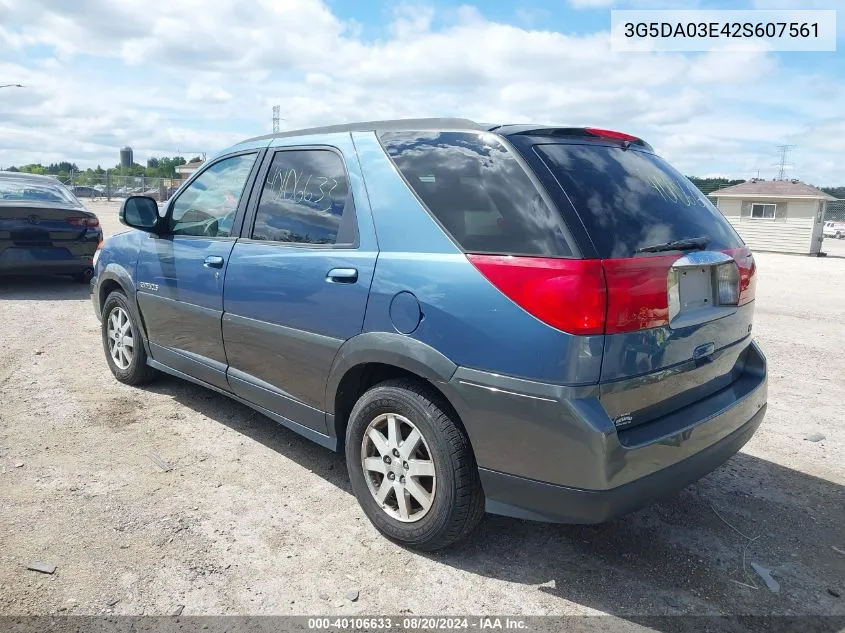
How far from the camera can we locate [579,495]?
2398 millimetres

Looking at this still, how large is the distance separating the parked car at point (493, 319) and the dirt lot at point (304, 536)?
310 millimetres

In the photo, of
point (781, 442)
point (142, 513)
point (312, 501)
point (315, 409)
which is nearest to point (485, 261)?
point (315, 409)

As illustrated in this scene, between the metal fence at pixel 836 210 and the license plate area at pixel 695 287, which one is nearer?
the license plate area at pixel 695 287

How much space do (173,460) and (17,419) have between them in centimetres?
137

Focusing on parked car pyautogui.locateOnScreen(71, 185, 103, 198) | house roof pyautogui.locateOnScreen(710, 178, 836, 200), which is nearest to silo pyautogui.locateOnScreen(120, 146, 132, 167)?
parked car pyautogui.locateOnScreen(71, 185, 103, 198)

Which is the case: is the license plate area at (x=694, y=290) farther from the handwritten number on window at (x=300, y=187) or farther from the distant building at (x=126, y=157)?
the distant building at (x=126, y=157)

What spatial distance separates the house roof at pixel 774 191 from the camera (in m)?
30.0

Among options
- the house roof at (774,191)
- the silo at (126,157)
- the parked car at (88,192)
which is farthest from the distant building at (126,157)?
the house roof at (774,191)

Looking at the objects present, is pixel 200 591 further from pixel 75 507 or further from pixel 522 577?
pixel 522 577

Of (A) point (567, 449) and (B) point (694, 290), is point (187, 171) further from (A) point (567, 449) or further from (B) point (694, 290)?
(A) point (567, 449)

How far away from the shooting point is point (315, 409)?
3.35 metres

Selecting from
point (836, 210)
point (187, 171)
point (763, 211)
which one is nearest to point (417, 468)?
point (763, 211)

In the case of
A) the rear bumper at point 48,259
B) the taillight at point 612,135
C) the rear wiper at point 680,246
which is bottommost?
the rear bumper at point 48,259

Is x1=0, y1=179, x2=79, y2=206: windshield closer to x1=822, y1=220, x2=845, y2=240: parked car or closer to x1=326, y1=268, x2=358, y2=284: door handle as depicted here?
x1=326, y1=268, x2=358, y2=284: door handle
